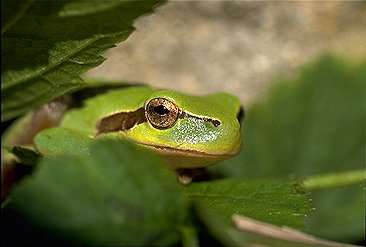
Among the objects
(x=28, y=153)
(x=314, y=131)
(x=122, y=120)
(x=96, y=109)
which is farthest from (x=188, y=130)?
(x=314, y=131)

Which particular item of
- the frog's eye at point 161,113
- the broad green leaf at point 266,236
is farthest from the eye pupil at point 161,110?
the broad green leaf at point 266,236

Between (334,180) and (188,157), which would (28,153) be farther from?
(334,180)

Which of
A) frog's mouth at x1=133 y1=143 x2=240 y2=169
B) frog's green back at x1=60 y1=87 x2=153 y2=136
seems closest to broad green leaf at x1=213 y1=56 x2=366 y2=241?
frog's green back at x1=60 y1=87 x2=153 y2=136

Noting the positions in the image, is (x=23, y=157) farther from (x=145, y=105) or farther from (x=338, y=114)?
(x=338, y=114)

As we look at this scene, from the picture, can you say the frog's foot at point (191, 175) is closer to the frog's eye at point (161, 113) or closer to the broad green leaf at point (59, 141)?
the frog's eye at point (161, 113)

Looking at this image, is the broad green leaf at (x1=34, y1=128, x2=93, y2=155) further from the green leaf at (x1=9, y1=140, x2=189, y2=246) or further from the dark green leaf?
the green leaf at (x1=9, y1=140, x2=189, y2=246)
